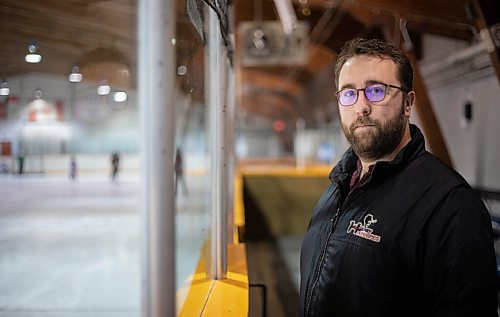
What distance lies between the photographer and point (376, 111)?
3.99 ft

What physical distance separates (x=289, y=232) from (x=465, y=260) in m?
7.08

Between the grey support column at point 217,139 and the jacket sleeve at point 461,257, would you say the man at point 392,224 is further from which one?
the grey support column at point 217,139

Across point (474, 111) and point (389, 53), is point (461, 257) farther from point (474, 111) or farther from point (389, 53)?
point (474, 111)

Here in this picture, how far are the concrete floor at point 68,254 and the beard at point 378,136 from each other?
2.06 feet

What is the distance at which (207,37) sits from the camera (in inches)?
82.4

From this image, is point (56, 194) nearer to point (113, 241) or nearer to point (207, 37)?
point (113, 241)

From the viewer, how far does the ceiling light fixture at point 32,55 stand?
1985mm

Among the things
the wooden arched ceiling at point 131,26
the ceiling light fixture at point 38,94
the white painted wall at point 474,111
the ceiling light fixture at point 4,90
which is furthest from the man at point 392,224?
the white painted wall at point 474,111

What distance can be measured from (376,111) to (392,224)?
1.03ft

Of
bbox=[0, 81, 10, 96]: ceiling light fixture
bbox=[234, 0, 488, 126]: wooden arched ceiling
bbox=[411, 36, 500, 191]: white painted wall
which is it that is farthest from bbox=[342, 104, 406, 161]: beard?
bbox=[411, 36, 500, 191]: white painted wall

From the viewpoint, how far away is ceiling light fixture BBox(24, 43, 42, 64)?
1.98 metres

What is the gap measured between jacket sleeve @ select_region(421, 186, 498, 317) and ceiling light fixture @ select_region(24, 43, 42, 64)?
182cm

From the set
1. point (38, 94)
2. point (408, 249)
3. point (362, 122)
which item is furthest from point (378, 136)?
point (38, 94)

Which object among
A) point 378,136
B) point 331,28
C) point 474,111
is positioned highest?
point 331,28
